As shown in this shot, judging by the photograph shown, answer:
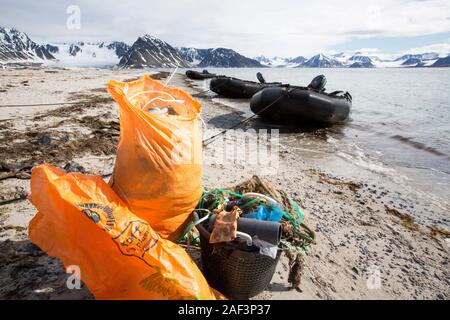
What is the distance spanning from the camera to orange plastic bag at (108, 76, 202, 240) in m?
2.19

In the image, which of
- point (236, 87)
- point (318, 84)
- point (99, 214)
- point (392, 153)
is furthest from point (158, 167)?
point (236, 87)

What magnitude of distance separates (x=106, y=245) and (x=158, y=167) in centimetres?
65

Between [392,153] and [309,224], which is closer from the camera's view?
[309,224]

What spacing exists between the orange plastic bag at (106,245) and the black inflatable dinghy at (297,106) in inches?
341

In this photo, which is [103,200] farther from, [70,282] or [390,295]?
[390,295]

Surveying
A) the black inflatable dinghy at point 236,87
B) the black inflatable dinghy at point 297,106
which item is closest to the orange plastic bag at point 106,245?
the black inflatable dinghy at point 297,106

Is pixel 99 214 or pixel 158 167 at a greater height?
pixel 158 167

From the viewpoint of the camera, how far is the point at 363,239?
345 cm

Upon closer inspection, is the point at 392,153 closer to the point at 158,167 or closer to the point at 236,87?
the point at 158,167

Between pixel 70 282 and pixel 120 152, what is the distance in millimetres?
1094

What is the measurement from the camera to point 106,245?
1887 millimetres

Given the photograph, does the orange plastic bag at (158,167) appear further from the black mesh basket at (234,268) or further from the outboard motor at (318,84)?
the outboard motor at (318,84)

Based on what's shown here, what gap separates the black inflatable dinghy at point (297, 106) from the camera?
984cm

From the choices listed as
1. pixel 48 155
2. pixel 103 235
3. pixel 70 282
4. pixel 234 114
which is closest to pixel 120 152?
pixel 103 235
